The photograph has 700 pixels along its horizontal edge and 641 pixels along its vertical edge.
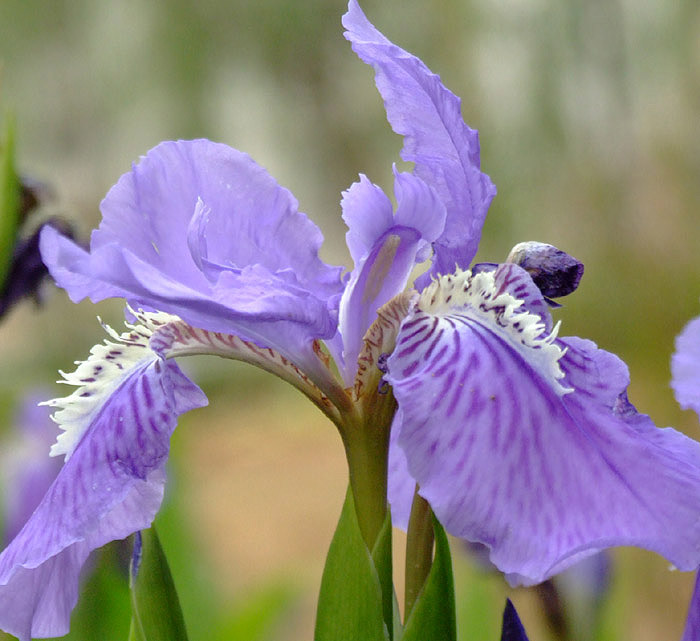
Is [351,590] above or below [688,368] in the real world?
below

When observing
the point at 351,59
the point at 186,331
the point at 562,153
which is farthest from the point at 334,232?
the point at 186,331

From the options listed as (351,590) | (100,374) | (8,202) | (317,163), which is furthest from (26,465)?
(317,163)

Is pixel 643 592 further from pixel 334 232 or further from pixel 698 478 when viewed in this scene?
pixel 334 232

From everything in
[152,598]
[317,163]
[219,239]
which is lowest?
[152,598]

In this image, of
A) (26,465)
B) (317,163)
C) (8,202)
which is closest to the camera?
(8,202)

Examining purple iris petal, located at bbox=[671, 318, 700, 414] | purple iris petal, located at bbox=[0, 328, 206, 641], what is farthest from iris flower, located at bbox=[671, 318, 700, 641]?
purple iris petal, located at bbox=[0, 328, 206, 641]

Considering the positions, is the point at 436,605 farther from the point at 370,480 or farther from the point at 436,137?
the point at 436,137
